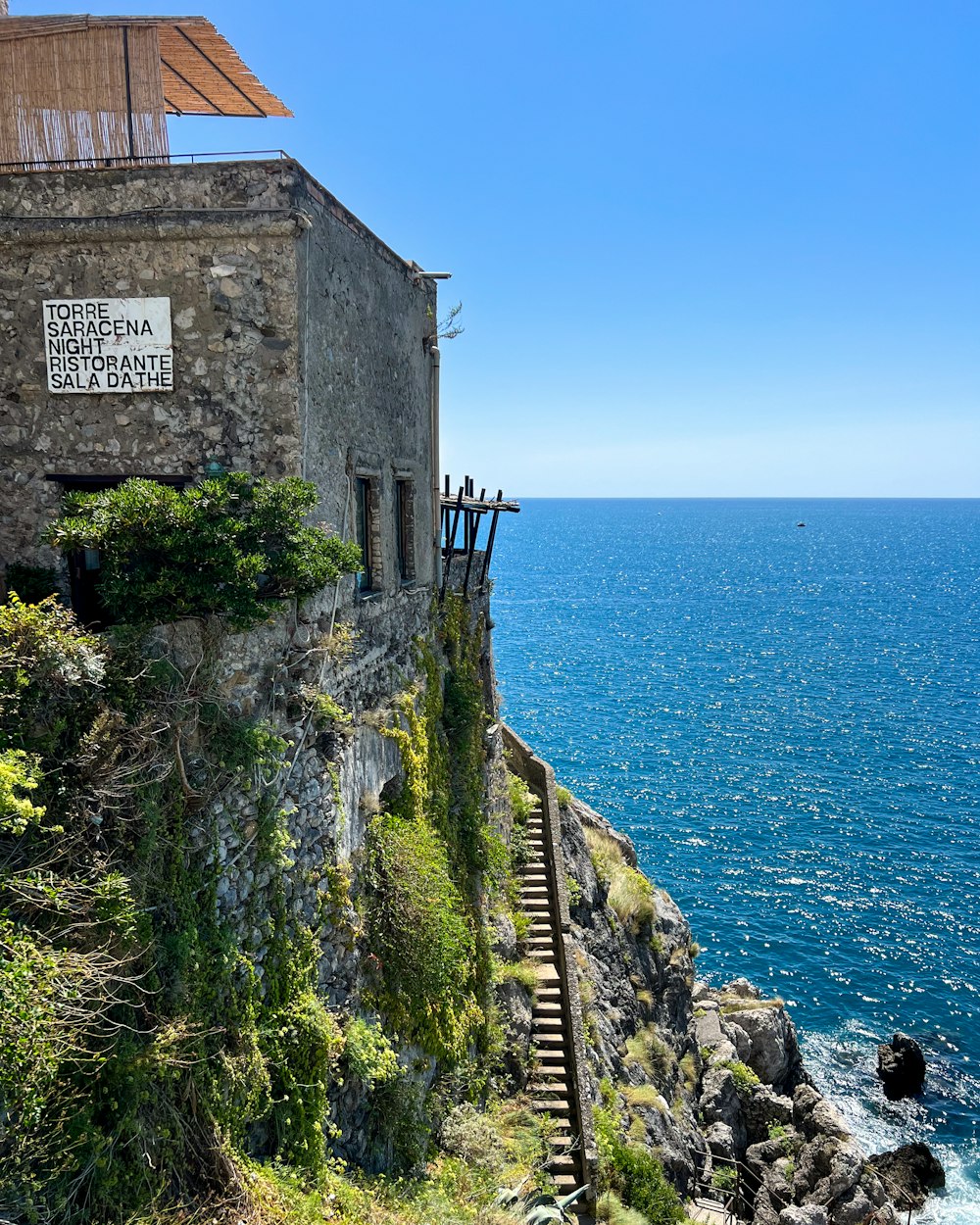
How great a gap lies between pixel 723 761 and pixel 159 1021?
4289cm

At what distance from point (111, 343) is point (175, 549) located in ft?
9.87

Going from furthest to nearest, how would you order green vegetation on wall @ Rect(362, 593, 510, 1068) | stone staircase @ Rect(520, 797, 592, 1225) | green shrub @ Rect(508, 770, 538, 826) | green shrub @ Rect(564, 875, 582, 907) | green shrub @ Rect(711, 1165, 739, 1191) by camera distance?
green shrub @ Rect(508, 770, 538, 826), green shrub @ Rect(711, 1165, 739, 1191), green shrub @ Rect(564, 875, 582, 907), stone staircase @ Rect(520, 797, 592, 1225), green vegetation on wall @ Rect(362, 593, 510, 1068)

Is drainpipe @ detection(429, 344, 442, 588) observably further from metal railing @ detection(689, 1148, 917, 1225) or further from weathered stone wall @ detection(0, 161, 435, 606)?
metal railing @ detection(689, 1148, 917, 1225)

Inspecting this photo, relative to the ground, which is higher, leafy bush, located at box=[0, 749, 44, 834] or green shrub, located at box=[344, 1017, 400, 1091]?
leafy bush, located at box=[0, 749, 44, 834]

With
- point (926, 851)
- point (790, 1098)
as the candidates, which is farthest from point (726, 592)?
point (790, 1098)

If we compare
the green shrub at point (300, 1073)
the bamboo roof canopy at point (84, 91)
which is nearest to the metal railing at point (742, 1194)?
the green shrub at point (300, 1073)

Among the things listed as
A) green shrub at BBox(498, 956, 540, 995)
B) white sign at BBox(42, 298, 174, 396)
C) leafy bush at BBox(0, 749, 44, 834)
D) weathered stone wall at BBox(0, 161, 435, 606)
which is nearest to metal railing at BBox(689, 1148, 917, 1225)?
green shrub at BBox(498, 956, 540, 995)

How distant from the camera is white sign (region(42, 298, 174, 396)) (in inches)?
385

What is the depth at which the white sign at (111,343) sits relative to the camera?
9773 mm

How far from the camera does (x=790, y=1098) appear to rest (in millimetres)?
24703

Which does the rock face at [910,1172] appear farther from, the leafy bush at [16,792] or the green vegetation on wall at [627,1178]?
the leafy bush at [16,792]

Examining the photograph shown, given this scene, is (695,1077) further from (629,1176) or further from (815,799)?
(815,799)

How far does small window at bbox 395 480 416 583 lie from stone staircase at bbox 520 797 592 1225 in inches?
345

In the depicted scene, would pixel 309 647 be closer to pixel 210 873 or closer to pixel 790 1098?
pixel 210 873
